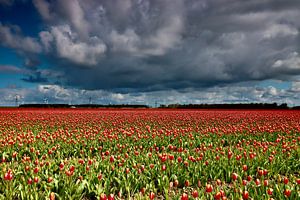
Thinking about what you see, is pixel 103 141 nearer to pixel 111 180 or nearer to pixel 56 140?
pixel 56 140

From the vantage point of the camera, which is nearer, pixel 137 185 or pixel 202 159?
pixel 137 185

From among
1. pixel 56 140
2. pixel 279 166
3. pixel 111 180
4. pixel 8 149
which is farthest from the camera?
pixel 56 140

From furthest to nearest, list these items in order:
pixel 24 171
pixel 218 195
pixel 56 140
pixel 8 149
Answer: pixel 56 140, pixel 8 149, pixel 24 171, pixel 218 195

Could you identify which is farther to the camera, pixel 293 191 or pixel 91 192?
pixel 91 192

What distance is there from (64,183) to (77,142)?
17.8 ft

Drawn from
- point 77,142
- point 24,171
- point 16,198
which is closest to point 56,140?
point 77,142

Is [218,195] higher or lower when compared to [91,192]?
higher

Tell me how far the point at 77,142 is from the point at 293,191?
Answer: 813 centimetres

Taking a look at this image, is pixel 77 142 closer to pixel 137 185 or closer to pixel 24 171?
pixel 24 171

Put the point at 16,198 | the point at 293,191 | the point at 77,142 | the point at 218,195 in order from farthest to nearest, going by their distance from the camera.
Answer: the point at 77,142, the point at 16,198, the point at 293,191, the point at 218,195

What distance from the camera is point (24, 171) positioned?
679 cm

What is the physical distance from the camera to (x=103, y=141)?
1148 cm

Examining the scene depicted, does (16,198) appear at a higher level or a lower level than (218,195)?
Answer: lower

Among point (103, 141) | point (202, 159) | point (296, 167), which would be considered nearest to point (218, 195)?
point (202, 159)
